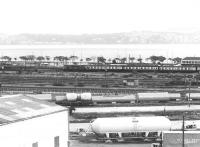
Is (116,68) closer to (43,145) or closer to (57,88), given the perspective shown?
(57,88)

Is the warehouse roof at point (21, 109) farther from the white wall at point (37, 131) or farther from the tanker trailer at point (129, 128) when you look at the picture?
the tanker trailer at point (129, 128)

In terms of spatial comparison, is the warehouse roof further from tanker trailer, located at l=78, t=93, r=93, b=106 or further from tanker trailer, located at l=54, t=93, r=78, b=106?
tanker trailer, located at l=78, t=93, r=93, b=106

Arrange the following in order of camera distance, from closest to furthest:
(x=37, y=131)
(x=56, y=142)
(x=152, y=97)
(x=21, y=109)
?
1. (x=37, y=131)
2. (x=21, y=109)
3. (x=56, y=142)
4. (x=152, y=97)

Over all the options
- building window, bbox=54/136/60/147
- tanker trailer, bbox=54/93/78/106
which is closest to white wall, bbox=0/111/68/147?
building window, bbox=54/136/60/147

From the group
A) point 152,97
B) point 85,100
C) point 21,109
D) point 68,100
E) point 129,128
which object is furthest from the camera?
point 152,97

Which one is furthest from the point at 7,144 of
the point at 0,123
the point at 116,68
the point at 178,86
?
the point at 116,68

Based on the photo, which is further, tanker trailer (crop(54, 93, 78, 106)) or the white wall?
tanker trailer (crop(54, 93, 78, 106))

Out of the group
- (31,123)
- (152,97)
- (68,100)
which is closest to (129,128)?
(31,123)

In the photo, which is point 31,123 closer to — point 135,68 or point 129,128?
point 129,128
